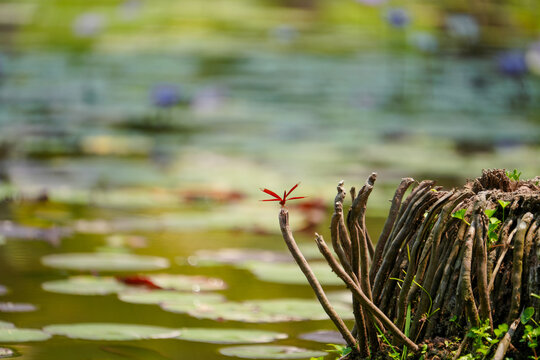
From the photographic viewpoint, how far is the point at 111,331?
215cm

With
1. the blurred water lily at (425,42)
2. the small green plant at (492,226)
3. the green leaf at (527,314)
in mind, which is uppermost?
the blurred water lily at (425,42)

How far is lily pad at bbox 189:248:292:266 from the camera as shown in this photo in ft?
10.1

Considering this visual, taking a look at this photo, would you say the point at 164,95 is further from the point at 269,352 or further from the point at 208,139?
the point at 269,352

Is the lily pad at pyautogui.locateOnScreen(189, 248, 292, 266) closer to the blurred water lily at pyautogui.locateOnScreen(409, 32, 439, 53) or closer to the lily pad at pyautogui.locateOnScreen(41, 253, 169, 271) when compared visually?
the lily pad at pyautogui.locateOnScreen(41, 253, 169, 271)

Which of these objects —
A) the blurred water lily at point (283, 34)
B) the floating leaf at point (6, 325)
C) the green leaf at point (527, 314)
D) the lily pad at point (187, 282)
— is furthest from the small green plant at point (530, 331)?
the blurred water lily at point (283, 34)

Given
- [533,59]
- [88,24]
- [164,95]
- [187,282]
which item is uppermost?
[88,24]

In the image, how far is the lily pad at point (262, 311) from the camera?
2336mm

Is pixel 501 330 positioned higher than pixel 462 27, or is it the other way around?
pixel 462 27

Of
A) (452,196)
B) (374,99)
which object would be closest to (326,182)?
(452,196)

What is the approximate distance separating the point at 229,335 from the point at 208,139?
4.85 meters

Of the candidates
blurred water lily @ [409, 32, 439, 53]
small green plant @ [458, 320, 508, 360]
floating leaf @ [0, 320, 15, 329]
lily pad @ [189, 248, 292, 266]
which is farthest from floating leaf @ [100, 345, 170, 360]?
blurred water lily @ [409, 32, 439, 53]

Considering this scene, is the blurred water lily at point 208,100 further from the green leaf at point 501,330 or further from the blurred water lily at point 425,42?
the green leaf at point 501,330

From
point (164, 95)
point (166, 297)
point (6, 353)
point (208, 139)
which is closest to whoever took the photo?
point (6, 353)

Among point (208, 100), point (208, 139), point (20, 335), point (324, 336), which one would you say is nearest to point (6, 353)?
point (20, 335)
